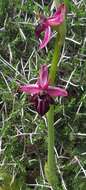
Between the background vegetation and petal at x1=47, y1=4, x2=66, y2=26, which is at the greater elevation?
petal at x1=47, y1=4, x2=66, y2=26

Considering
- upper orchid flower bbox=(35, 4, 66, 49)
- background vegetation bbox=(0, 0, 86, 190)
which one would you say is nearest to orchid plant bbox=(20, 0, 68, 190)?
upper orchid flower bbox=(35, 4, 66, 49)

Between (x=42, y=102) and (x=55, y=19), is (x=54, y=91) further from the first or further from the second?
(x=55, y=19)

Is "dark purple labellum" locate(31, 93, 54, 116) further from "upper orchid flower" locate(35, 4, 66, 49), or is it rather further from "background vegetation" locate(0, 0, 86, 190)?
"background vegetation" locate(0, 0, 86, 190)

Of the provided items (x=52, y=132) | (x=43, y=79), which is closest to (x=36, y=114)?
(x=52, y=132)

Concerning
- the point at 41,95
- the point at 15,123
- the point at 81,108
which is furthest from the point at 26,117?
the point at 41,95

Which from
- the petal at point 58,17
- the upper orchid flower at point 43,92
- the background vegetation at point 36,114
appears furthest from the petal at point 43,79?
the background vegetation at point 36,114

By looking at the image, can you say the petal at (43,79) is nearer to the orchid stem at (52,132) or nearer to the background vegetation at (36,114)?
the orchid stem at (52,132)
